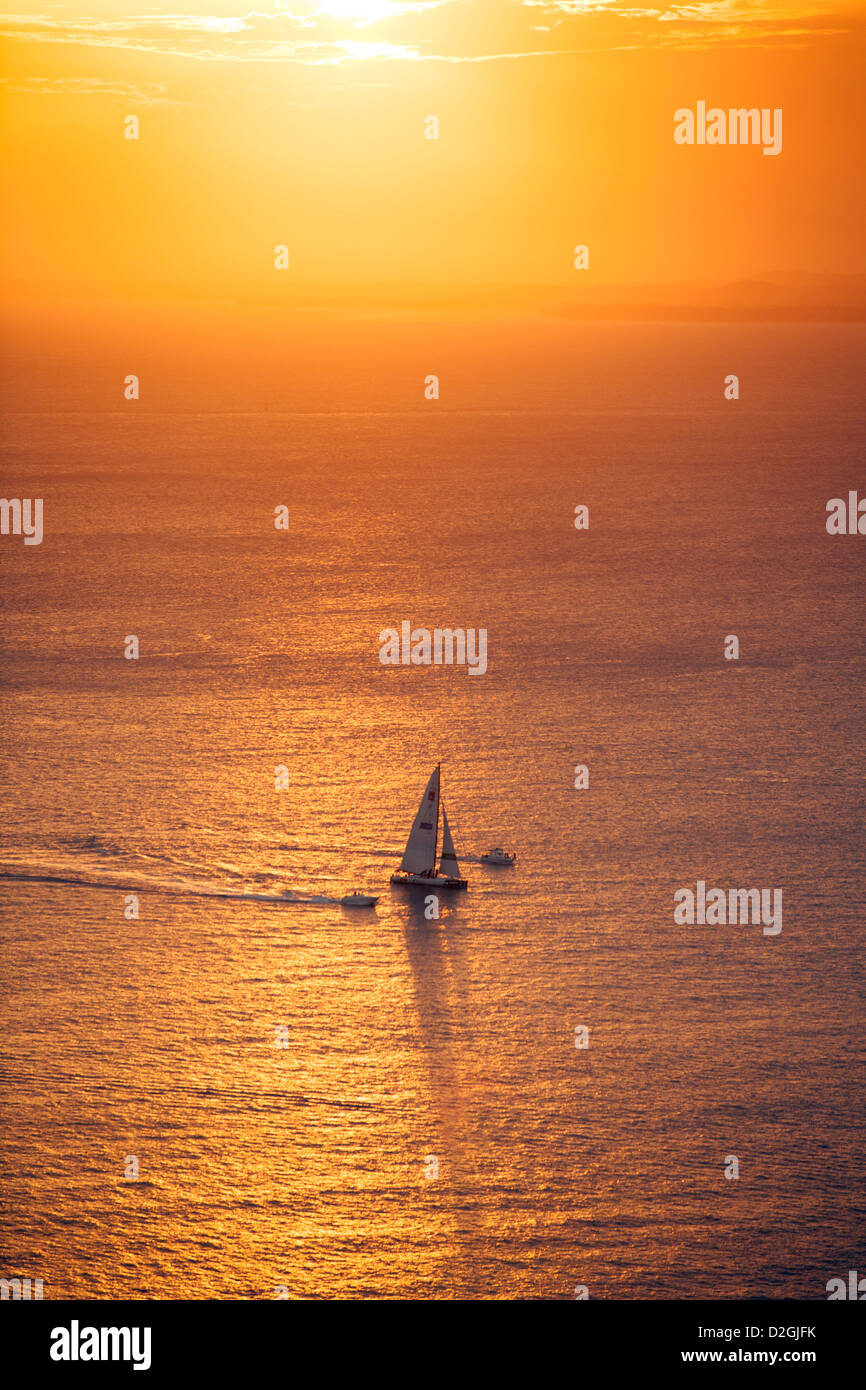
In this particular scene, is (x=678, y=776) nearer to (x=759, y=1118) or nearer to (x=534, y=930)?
(x=534, y=930)

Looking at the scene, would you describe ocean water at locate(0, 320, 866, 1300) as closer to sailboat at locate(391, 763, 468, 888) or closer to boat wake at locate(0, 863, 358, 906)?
boat wake at locate(0, 863, 358, 906)

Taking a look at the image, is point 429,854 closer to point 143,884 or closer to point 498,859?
point 498,859

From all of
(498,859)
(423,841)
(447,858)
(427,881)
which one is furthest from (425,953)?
(498,859)

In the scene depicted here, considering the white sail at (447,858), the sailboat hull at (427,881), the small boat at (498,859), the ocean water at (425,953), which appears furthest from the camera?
the small boat at (498,859)

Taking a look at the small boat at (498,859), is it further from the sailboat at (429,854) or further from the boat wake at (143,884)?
the boat wake at (143,884)

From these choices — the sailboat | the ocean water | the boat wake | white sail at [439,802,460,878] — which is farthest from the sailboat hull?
the boat wake

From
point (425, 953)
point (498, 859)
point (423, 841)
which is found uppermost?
point (423, 841)

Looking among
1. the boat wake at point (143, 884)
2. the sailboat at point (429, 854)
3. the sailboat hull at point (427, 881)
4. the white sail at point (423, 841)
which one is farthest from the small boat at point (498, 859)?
the boat wake at point (143, 884)
